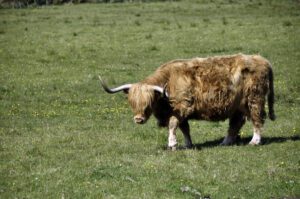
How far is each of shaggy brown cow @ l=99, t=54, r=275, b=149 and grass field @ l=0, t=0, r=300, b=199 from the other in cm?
76

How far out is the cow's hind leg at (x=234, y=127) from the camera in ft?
46.5

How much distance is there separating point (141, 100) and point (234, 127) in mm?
2584

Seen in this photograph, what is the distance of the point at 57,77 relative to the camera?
2355 cm

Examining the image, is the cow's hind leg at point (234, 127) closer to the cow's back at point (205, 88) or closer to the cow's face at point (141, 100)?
the cow's back at point (205, 88)

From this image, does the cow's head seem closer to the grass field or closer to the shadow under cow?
the grass field

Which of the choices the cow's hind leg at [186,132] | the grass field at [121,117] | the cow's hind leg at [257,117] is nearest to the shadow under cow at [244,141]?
the grass field at [121,117]

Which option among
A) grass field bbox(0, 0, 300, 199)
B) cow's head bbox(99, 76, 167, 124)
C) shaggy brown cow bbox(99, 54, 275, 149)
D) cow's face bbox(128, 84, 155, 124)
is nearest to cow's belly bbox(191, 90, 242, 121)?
shaggy brown cow bbox(99, 54, 275, 149)

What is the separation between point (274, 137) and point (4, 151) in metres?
6.54

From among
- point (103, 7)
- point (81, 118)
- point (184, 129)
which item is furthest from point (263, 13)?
point (184, 129)

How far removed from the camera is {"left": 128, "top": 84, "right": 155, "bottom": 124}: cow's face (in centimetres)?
1303

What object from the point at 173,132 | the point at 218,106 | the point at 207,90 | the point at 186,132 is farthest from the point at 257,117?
the point at 173,132

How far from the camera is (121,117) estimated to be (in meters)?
17.8

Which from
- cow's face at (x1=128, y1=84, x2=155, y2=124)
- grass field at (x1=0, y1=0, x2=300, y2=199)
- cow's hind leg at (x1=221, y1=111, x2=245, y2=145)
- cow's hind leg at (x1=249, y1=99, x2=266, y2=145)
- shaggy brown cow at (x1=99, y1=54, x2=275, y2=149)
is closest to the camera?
grass field at (x1=0, y1=0, x2=300, y2=199)

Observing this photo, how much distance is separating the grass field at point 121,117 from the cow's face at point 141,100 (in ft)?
2.68
